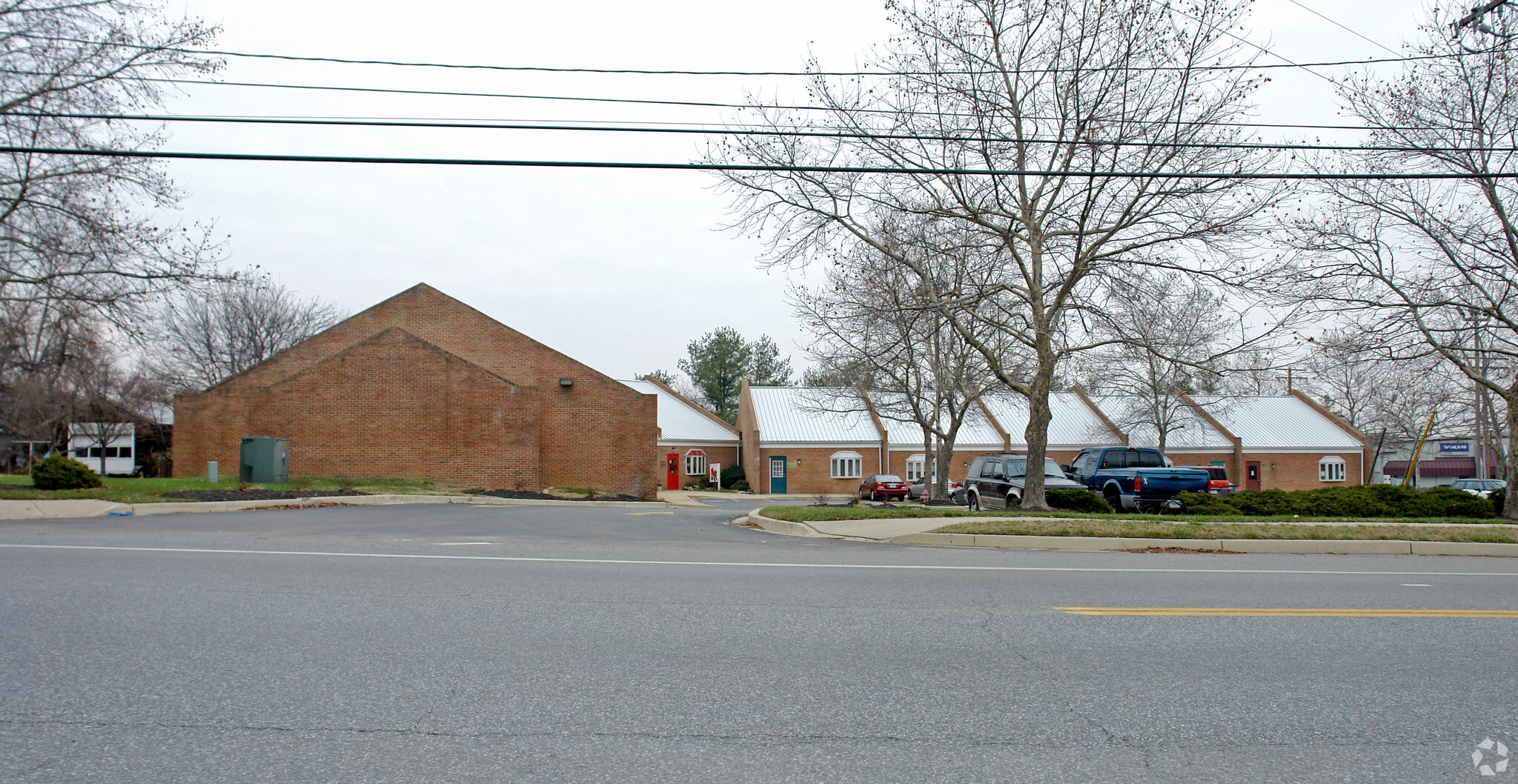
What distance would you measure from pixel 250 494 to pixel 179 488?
242cm

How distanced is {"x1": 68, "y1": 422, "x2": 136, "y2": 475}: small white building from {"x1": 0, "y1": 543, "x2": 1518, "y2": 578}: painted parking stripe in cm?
5106

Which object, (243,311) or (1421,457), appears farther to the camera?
(1421,457)

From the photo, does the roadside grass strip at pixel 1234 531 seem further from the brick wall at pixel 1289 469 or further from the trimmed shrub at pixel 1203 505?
the brick wall at pixel 1289 469

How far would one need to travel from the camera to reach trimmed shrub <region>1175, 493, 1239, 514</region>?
17.4 metres

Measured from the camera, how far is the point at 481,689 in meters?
4.93

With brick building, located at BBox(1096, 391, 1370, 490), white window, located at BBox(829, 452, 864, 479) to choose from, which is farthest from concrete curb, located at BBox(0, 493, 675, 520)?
brick building, located at BBox(1096, 391, 1370, 490)

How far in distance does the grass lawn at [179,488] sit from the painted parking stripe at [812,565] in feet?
26.7

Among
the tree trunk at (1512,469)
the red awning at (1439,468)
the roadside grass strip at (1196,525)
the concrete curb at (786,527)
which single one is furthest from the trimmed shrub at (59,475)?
the red awning at (1439,468)

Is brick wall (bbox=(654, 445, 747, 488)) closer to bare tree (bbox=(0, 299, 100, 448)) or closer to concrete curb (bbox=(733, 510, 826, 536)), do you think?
bare tree (bbox=(0, 299, 100, 448))

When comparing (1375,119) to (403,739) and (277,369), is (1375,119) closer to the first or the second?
(403,739)

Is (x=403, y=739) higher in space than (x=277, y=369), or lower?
lower

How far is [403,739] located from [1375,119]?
21804 mm

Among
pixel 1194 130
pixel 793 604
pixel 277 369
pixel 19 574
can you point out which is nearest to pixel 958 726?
pixel 793 604

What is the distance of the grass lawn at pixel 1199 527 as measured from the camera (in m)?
13.7
